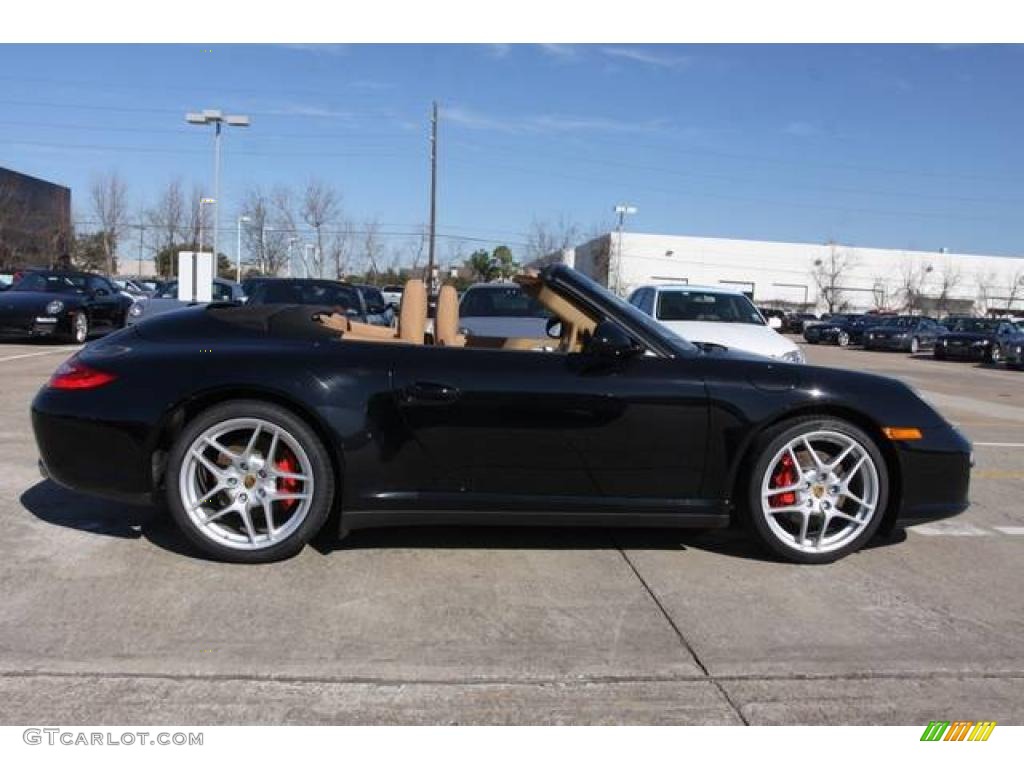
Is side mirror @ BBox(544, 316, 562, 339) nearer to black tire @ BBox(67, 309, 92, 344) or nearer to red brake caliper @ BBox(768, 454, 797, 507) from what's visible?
red brake caliper @ BBox(768, 454, 797, 507)

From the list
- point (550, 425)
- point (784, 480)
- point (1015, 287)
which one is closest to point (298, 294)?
point (550, 425)

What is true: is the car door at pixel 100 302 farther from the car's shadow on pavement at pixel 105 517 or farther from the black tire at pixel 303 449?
the black tire at pixel 303 449

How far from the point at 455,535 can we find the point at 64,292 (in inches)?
566

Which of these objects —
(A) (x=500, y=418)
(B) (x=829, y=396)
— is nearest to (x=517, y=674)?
(A) (x=500, y=418)


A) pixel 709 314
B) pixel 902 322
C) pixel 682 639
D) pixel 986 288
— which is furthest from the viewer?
pixel 986 288

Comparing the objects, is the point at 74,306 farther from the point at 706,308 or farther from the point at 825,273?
the point at 825,273

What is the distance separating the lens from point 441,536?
4.44 metres

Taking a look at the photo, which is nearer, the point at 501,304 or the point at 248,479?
the point at 248,479

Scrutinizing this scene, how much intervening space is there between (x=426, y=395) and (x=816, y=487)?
1.96 m

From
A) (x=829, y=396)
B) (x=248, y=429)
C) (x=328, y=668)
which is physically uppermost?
(x=829, y=396)

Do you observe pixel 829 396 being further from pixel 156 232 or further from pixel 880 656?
pixel 156 232

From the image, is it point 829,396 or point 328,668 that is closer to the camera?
point 328,668

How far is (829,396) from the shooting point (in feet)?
13.3
